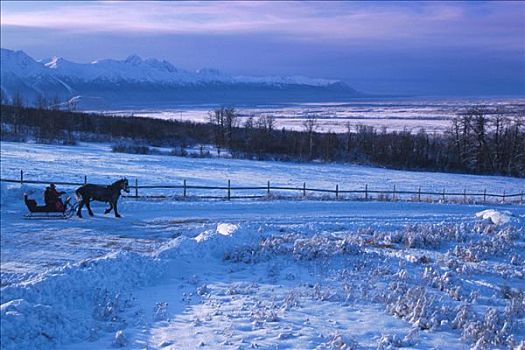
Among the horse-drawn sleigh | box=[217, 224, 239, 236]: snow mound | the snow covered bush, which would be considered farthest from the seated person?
the snow covered bush

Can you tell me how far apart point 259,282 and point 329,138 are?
60.1 meters

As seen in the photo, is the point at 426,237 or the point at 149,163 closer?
the point at 426,237

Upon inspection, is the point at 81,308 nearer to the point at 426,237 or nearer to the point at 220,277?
the point at 220,277

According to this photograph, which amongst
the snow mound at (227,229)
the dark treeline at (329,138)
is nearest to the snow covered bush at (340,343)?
the snow mound at (227,229)

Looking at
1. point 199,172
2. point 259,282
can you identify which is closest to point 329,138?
point 199,172

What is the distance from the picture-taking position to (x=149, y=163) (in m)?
56.1

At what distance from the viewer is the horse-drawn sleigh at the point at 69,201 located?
21.7m

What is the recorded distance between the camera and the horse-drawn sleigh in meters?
21.7

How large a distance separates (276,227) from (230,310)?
10791mm

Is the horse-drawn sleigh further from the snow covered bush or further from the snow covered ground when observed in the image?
the snow covered bush

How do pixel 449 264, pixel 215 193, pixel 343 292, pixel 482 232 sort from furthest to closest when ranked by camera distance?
pixel 215 193 → pixel 482 232 → pixel 449 264 → pixel 343 292

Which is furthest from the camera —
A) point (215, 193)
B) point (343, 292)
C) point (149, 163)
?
point (149, 163)

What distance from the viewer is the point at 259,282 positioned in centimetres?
1230

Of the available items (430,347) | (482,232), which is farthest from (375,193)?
(430,347)
